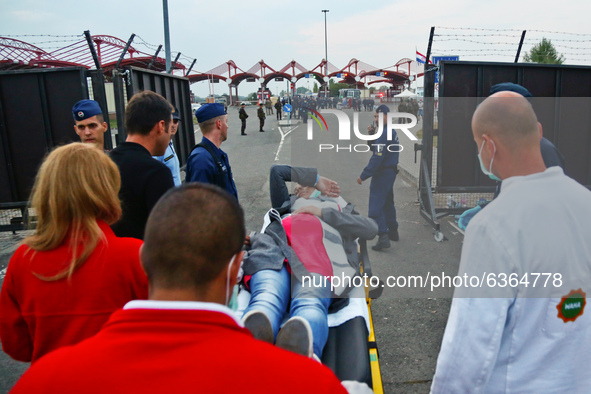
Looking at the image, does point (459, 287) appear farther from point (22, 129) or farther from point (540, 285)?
point (22, 129)

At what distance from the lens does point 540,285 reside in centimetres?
147

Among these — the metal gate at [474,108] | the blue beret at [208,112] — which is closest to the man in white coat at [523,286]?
the blue beret at [208,112]

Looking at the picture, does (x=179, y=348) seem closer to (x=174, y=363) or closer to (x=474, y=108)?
(x=174, y=363)

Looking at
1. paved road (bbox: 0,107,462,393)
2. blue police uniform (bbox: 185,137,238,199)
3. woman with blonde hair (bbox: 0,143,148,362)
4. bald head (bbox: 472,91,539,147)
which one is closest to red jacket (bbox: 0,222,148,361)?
woman with blonde hair (bbox: 0,143,148,362)

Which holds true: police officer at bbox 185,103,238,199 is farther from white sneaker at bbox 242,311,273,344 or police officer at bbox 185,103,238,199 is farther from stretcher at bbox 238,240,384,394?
white sneaker at bbox 242,311,273,344

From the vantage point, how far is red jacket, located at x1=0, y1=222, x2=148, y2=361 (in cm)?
163

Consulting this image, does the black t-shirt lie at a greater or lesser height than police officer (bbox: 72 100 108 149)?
lesser

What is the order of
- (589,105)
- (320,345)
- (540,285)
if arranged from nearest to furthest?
1. (540,285)
2. (320,345)
3. (589,105)

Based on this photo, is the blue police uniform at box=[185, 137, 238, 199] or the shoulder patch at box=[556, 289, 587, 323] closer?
the shoulder patch at box=[556, 289, 587, 323]

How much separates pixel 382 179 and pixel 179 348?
5.84 metres

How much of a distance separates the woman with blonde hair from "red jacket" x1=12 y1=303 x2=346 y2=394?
730 mm

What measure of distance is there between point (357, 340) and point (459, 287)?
1.22 metres

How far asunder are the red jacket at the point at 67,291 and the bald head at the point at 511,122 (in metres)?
1.48

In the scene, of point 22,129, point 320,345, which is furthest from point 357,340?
point 22,129
